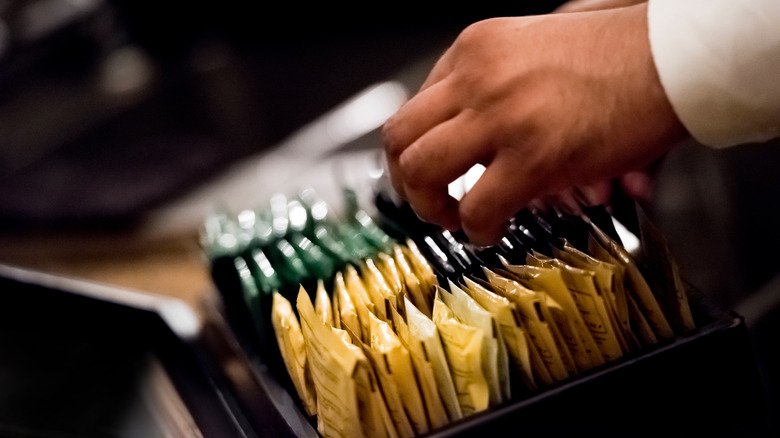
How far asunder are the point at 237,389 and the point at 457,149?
35 cm

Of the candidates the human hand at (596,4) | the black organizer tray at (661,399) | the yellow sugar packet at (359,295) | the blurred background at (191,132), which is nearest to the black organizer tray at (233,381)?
the black organizer tray at (661,399)

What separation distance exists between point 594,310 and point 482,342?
98 millimetres

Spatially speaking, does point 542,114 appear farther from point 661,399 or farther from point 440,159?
point 661,399

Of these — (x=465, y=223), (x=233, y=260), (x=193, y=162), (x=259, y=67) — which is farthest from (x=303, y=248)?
(x=259, y=67)

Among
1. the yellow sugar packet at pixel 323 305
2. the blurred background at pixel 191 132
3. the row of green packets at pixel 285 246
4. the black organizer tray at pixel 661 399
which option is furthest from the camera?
the blurred background at pixel 191 132

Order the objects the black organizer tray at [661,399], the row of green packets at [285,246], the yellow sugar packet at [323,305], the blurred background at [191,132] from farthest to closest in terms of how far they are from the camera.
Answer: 1. the blurred background at [191,132]
2. the row of green packets at [285,246]
3. the yellow sugar packet at [323,305]
4. the black organizer tray at [661,399]

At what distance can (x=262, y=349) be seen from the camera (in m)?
0.85

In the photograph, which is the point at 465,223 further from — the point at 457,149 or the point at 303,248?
the point at 303,248

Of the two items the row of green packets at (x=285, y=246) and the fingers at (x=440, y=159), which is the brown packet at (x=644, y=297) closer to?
the fingers at (x=440, y=159)

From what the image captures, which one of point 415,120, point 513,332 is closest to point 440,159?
point 415,120

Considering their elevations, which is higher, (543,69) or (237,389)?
(543,69)

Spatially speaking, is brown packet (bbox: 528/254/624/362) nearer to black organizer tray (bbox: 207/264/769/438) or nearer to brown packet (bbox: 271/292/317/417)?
black organizer tray (bbox: 207/264/769/438)

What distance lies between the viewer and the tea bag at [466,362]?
61 centimetres

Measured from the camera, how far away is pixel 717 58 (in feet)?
2.14
